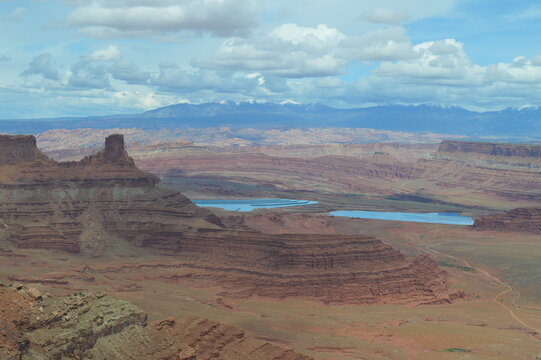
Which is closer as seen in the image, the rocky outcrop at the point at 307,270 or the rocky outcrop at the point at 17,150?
the rocky outcrop at the point at 307,270

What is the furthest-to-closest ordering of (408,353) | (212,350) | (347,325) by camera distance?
(347,325) < (408,353) < (212,350)

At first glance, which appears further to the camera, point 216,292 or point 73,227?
point 73,227

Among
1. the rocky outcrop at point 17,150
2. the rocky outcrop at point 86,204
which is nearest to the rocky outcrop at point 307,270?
the rocky outcrop at point 86,204

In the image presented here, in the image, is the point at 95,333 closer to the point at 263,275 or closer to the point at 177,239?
the point at 263,275

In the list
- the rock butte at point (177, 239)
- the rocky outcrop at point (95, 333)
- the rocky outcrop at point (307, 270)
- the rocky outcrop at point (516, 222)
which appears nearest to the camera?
the rocky outcrop at point (95, 333)

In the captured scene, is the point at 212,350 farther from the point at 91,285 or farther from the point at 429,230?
the point at 429,230

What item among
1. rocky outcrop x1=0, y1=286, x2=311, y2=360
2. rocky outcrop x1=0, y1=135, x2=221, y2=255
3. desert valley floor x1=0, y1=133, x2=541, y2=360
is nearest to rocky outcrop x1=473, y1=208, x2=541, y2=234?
desert valley floor x1=0, y1=133, x2=541, y2=360

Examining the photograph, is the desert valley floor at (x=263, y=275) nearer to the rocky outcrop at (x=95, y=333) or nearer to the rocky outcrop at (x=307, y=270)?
the rocky outcrop at (x=307, y=270)

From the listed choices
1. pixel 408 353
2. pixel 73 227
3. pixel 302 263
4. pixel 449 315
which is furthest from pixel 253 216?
pixel 408 353
